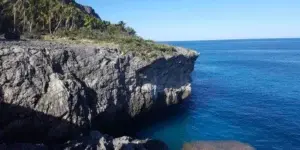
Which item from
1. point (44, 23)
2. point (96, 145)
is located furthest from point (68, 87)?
point (44, 23)

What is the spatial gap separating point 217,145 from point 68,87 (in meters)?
23.0

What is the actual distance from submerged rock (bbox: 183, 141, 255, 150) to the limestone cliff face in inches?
439

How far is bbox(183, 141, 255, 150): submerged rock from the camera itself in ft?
150

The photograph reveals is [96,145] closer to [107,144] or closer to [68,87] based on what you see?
[107,144]

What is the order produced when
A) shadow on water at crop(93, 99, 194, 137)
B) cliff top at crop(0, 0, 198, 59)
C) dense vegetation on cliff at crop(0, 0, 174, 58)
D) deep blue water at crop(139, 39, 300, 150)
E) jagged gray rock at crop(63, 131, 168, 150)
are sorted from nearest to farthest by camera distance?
1. jagged gray rock at crop(63, 131, 168, 150)
2. deep blue water at crop(139, 39, 300, 150)
3. shadow on water at crop(93, 99, 194, 137)
4. cliff top at crop(0, 0, 198, 59)
5. dense vegetation on cliff at crop(0, 0, 174, 58)

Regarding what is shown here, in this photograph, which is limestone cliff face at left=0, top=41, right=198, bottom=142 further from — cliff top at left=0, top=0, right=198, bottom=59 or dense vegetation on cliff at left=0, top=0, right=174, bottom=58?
dense vegetation on cliff at left=0, top=0, right=174, bottom=58

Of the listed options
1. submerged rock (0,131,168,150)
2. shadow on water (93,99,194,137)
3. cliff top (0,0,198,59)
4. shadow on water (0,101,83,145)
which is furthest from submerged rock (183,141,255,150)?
cliff top (0,0,198,59)

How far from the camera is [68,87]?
39656mm

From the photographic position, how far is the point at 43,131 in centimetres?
3803

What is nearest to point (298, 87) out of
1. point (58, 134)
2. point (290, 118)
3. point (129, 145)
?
point (290, 118)

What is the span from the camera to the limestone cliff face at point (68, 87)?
122 ft

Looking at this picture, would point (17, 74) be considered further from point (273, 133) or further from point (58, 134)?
point (273, 133)

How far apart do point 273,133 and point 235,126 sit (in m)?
6.34

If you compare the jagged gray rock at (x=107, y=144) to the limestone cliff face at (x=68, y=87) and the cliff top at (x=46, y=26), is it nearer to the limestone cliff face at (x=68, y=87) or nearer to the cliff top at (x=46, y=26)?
the limestone cliff face at (x=68, y=87)
